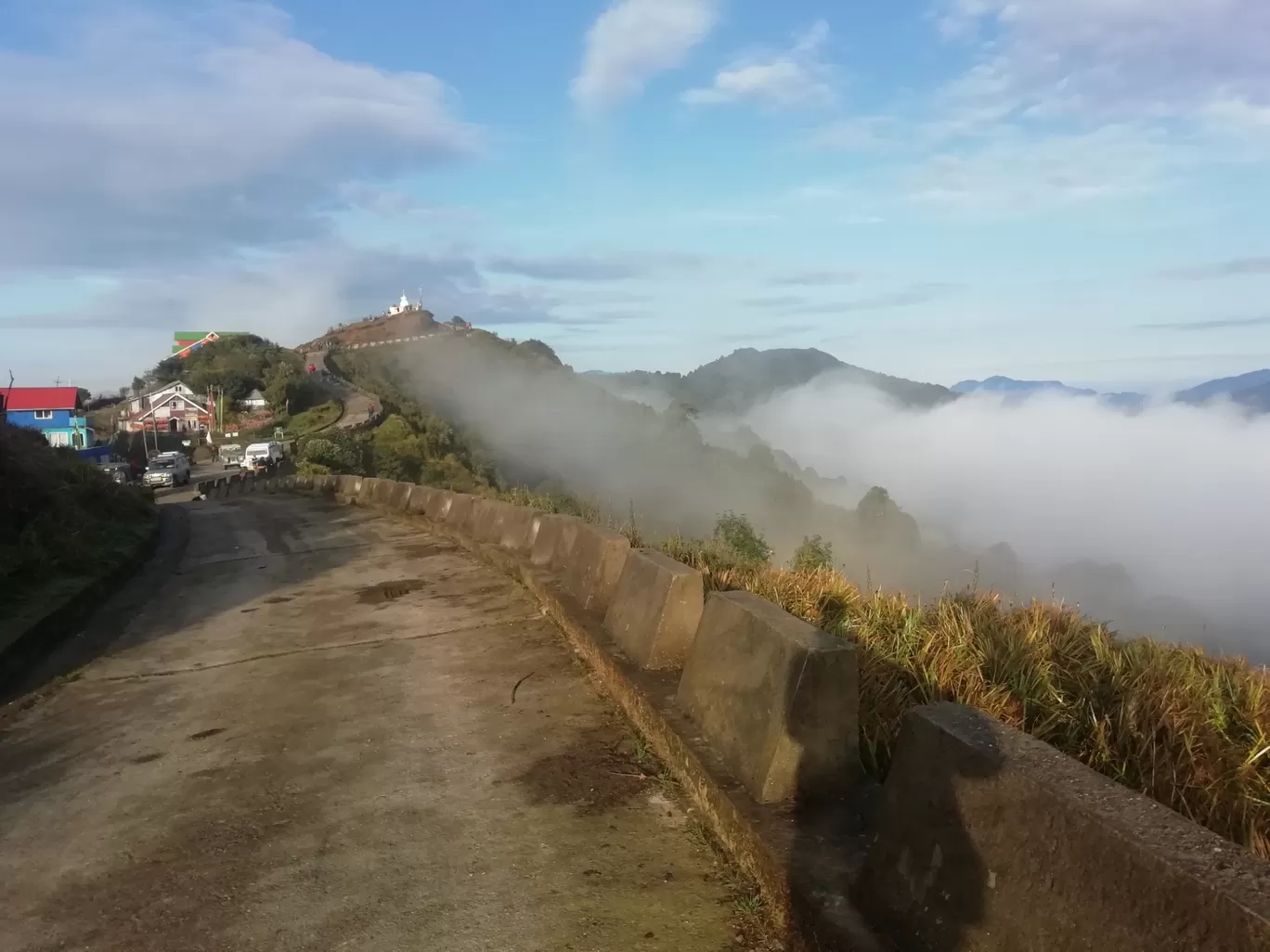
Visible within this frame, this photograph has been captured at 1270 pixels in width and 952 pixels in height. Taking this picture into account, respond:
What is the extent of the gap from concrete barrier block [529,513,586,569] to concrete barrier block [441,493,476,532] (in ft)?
11.1

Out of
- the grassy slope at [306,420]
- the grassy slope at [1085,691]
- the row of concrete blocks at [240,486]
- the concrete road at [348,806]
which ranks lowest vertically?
the row of concrete blocks at [240,486]

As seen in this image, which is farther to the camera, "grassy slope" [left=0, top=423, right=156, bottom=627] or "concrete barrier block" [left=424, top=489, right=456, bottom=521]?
"concrete barrier block" [left=424, top=489, right=456, bottom=521]

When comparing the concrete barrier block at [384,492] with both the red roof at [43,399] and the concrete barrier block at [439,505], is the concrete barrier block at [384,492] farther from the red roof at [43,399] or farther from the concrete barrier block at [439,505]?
the red roof at [43,399]

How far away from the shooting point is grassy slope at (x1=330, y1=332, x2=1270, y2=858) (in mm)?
3602

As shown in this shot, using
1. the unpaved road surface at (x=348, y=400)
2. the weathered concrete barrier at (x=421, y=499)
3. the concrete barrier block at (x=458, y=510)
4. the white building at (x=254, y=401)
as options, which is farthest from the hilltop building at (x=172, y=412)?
the concrete barrier block at (x=458, y=510)

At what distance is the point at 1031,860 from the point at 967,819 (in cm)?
22

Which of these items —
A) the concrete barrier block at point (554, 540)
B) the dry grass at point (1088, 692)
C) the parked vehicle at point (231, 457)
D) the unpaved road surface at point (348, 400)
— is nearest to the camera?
the dry grass at point (1088, 692)

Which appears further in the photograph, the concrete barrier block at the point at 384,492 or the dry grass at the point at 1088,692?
the concrete barrier block at the point at 384,492

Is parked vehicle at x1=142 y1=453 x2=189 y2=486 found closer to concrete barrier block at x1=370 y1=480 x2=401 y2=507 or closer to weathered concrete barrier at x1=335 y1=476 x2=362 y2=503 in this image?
weathered concrete barrier at x1=335 y1=476 x2=362 y2=503

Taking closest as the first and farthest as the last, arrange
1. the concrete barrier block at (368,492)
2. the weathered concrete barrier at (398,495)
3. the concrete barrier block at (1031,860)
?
the concrete barrier block at (1031,860) < the weathered concrete barrier at (398,495) < the concrete barrier block at (368,492)

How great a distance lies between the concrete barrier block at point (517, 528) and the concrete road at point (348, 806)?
1308 millimetres

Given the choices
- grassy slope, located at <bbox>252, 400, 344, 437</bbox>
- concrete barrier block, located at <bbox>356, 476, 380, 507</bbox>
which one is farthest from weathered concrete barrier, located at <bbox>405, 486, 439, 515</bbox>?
grassy slope, located at <bbox>252, 400, 344, 437</bbox>

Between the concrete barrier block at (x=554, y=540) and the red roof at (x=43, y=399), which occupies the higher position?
the red roof at (x=43, y=399)

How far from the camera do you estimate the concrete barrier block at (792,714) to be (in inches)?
131
